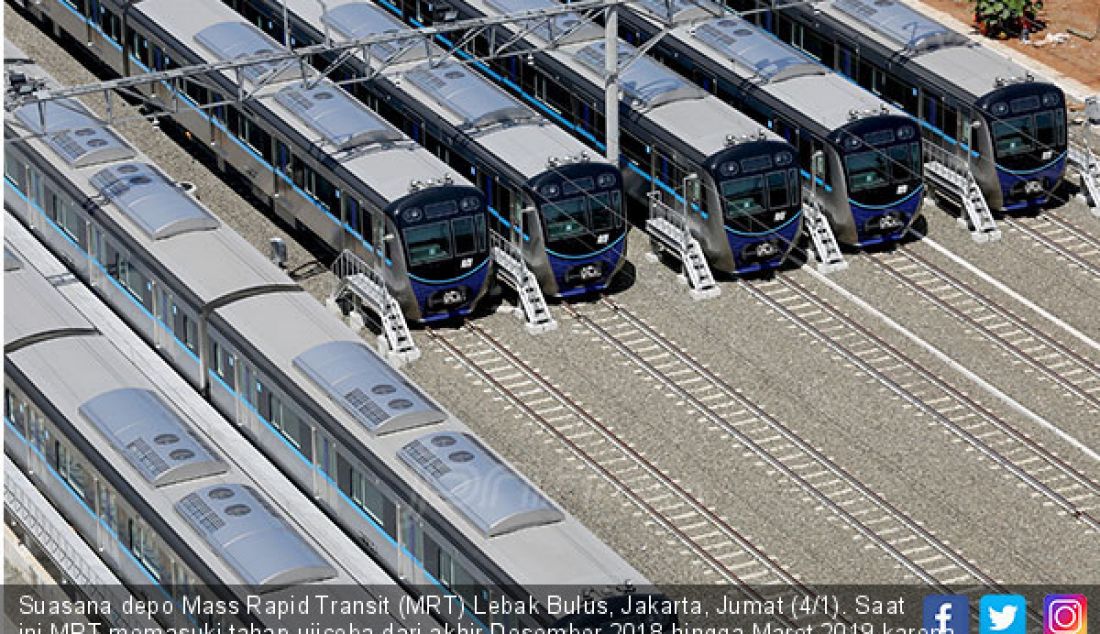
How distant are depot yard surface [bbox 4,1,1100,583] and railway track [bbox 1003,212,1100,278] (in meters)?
0.09

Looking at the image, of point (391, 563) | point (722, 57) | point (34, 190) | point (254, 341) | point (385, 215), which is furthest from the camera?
point (722, 57)

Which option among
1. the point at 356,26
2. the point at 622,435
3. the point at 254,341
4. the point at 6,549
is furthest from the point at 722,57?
the point at 6,549

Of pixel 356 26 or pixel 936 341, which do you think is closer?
pixel 936 341

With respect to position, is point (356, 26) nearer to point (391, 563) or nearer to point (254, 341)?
point (254, 341)

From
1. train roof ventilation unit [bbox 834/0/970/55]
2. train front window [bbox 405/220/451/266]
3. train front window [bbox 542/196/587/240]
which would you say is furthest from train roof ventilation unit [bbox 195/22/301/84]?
train roof ventilation unit [bbox 834/0/970/55]

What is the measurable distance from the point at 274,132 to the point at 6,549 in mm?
14976

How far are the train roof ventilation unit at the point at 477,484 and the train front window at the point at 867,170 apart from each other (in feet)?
56.0

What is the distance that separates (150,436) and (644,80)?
20.4m

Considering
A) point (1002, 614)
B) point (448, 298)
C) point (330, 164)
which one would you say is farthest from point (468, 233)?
point (1002, 614)

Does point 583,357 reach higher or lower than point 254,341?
lower

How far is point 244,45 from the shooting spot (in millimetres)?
67250

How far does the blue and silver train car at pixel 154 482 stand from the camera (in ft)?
154

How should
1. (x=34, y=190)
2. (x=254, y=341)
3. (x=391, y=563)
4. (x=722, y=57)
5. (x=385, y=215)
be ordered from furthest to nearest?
(x=722, y=57)
(x=34, y=190)
(x=385, y=215)
(x=254, y=341)
(x=391, y=563)

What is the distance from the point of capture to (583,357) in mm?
60688
